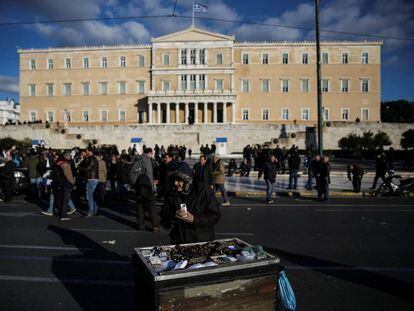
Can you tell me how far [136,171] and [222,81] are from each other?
5130cm

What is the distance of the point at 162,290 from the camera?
2717 mm

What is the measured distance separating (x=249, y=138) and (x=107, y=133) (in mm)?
20004

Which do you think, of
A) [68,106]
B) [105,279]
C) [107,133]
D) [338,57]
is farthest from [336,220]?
[68,106]

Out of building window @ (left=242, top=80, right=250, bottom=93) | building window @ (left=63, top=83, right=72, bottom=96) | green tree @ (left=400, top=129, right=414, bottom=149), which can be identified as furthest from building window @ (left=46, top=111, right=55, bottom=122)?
green tree @ (left=400, top=129, right=414, bottom=149)

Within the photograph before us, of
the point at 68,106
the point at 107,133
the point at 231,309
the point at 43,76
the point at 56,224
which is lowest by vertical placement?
the point at 56,224

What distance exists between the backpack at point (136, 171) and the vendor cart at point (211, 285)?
529 centimetres

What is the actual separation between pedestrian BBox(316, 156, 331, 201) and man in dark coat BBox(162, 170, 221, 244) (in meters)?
8.86

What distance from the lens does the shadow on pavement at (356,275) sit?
457 cm

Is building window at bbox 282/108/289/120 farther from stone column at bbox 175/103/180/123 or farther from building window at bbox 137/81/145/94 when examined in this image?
building window at bbox 137/81/145/94

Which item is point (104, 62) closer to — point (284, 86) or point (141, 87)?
point (141, 87)

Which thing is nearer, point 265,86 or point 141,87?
point 265,86

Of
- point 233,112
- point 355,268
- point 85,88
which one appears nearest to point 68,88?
point 85,88

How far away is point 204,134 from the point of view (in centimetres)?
4728

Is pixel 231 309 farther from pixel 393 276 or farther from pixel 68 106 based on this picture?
pixel 68 106
